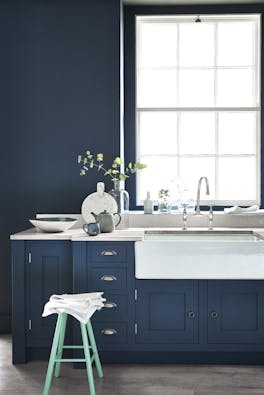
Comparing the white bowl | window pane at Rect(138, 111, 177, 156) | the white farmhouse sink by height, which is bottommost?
the white farmhouse sink

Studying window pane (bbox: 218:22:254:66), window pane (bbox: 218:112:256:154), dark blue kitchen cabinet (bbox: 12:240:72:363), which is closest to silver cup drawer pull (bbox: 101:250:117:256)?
dark blue kitchen cabinet (bbox: 12:240:72:363)

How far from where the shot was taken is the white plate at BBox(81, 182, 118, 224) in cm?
492

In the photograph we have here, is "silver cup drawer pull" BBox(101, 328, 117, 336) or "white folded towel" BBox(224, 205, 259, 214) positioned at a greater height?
"white folded towel" BBox(224, 205, 259, 214)

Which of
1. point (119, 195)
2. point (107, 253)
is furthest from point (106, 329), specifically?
point (119, 195)

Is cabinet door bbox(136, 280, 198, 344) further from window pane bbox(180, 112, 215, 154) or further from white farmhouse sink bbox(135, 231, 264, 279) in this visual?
window pane bbox(180, 112, 215, 154)

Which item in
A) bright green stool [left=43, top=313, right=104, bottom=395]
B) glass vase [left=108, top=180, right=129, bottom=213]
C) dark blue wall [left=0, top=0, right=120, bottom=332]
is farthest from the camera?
dark blue wall [left=0, top=0, right=120, bottom=332]

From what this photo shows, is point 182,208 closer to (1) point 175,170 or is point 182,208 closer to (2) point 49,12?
(1) point 175,170

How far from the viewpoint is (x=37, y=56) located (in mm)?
5176

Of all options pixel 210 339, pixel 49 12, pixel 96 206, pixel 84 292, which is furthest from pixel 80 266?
pixel 49 12

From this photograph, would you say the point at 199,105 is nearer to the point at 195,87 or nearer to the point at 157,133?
the point at 195,87

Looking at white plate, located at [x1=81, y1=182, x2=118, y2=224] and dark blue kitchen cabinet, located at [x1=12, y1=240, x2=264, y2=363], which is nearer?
dark blue kitchen cabinet, located at [x1=12, y1=240, x2=264, y2=363]

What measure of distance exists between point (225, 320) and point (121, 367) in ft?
2.68

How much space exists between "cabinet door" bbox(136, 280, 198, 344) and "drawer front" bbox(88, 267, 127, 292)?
12 centimetres

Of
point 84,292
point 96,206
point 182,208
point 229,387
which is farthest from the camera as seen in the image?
point 182,208
